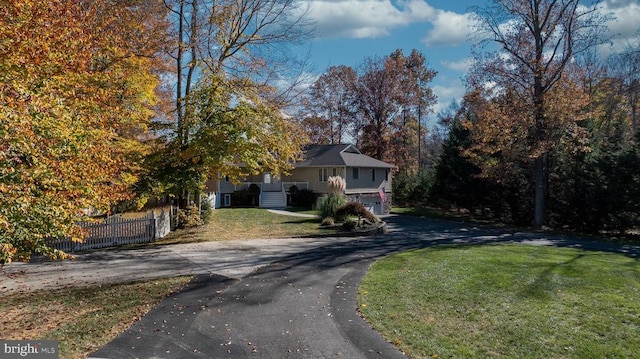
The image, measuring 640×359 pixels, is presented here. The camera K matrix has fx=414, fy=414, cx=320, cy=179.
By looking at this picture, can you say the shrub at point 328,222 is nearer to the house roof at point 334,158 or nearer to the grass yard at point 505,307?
the grass yard at point 505,307

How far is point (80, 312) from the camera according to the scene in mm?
8102

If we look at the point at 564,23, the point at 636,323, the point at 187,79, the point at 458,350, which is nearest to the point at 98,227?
the point at 187,79

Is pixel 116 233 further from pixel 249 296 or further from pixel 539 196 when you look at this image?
pixel 539 196

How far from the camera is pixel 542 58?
25.2 m

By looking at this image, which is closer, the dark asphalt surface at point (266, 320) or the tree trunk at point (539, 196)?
the dark asphalt surface at point (266, 320)

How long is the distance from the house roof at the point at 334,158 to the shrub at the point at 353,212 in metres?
12.4

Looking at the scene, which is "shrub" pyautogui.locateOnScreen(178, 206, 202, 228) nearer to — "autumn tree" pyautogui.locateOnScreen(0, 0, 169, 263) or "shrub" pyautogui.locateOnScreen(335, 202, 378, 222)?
"shrub" pyautogui.locateOnScreen(335, 202, 378, 222)

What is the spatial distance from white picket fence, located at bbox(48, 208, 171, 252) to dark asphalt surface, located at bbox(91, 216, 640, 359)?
7.29 m

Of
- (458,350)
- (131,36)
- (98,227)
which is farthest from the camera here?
(131,36)

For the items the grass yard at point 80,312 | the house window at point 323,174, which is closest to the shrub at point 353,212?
the grass yard at point 80,312

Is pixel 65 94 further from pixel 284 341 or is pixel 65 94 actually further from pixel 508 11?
pixel 508 11

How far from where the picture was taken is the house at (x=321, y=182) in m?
35.3

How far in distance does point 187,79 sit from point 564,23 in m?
22.5

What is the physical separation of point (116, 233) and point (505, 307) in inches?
563
